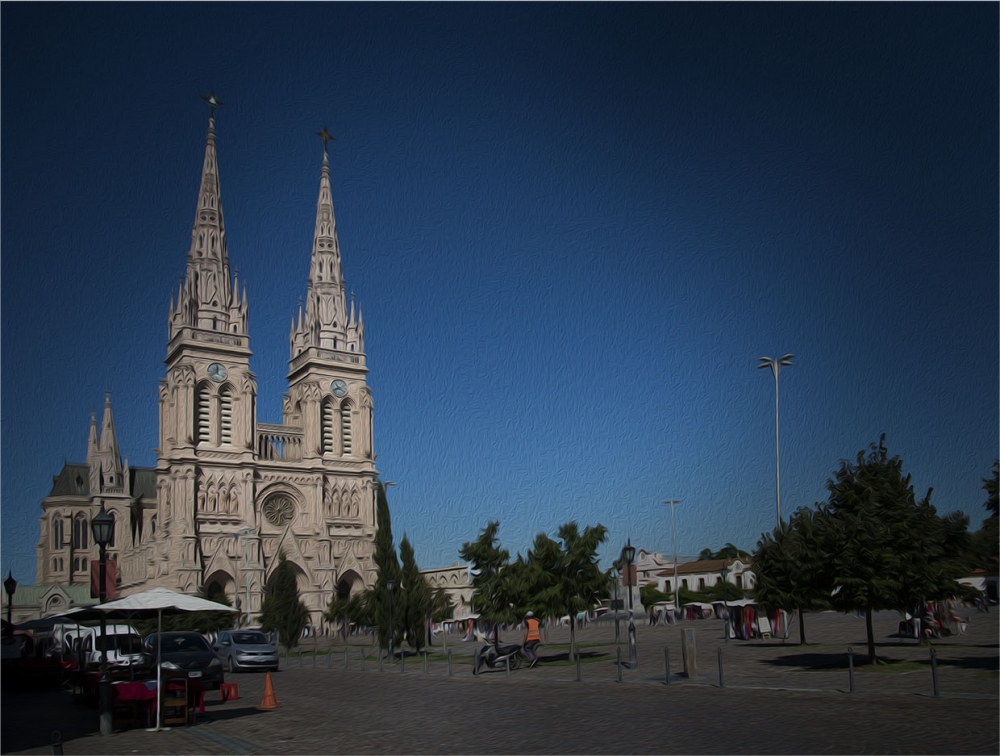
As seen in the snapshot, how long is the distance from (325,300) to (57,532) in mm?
42888

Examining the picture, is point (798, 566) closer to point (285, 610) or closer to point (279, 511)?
point (285, 610)

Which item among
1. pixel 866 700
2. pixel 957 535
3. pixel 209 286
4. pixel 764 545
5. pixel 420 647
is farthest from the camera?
pixel 209 286

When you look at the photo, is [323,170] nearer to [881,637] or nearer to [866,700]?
[881,637]

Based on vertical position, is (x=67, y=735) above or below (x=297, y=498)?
below

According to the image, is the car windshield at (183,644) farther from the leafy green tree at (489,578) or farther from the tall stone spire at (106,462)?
the tall stone spire at (106,462)

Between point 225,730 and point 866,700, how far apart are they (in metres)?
10.9

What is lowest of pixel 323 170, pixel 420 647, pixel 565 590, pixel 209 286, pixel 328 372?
pixel 420 647

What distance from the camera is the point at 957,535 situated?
77.4 ft

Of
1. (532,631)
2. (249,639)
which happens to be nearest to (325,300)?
(249,639)

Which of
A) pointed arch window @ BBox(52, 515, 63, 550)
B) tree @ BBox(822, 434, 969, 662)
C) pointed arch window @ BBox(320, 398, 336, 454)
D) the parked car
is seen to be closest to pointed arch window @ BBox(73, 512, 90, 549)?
pointed arch window @ BBox(52, 515, 63, 550)

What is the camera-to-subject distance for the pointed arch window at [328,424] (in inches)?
3671

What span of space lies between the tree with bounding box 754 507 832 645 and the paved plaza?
5.56ft

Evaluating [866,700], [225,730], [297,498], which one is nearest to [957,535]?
[866,700]

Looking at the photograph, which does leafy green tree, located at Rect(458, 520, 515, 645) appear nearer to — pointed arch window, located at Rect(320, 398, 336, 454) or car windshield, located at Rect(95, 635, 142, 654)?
car windshield, located at Rect(95, 635, 142, 654)
